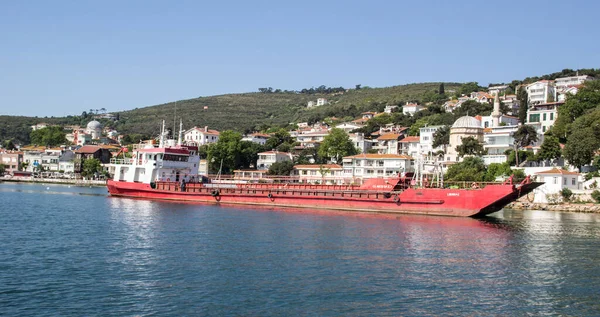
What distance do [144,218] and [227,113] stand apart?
156m

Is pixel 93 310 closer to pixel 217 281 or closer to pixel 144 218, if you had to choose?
pixel 217 281

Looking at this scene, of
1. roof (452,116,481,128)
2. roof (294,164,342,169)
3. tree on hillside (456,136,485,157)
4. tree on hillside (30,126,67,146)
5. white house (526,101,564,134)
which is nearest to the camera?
tree on hillside (456,136,485,157)

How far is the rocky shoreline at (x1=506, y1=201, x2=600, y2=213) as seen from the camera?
54.9m

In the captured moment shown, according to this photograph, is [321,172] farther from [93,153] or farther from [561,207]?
[93,153]

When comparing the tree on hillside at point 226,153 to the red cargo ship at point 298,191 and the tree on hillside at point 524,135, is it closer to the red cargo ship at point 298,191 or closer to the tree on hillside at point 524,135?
the red cargo ship at point 298,191

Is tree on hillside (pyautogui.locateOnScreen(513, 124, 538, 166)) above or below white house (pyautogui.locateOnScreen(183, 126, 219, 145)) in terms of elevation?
below

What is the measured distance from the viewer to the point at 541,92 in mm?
108250

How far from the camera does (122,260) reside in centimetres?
2419

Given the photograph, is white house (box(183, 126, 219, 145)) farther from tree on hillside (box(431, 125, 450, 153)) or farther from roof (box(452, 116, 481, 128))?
roof (box(452, 116, 481, 128))

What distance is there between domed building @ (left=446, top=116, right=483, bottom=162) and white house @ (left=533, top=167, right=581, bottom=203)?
18018 mm

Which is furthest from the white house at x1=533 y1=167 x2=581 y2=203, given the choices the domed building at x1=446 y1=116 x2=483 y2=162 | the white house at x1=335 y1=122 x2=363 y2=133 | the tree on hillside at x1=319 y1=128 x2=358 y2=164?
the white house at x1=335 y1=122 x2=363 y2=133

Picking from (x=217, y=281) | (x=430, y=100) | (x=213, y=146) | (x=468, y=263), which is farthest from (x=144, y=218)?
(x=430, y=100)

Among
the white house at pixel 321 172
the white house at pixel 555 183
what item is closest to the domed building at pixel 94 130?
the white house at pixel 321 172

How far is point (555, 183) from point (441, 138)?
23.1 meters
